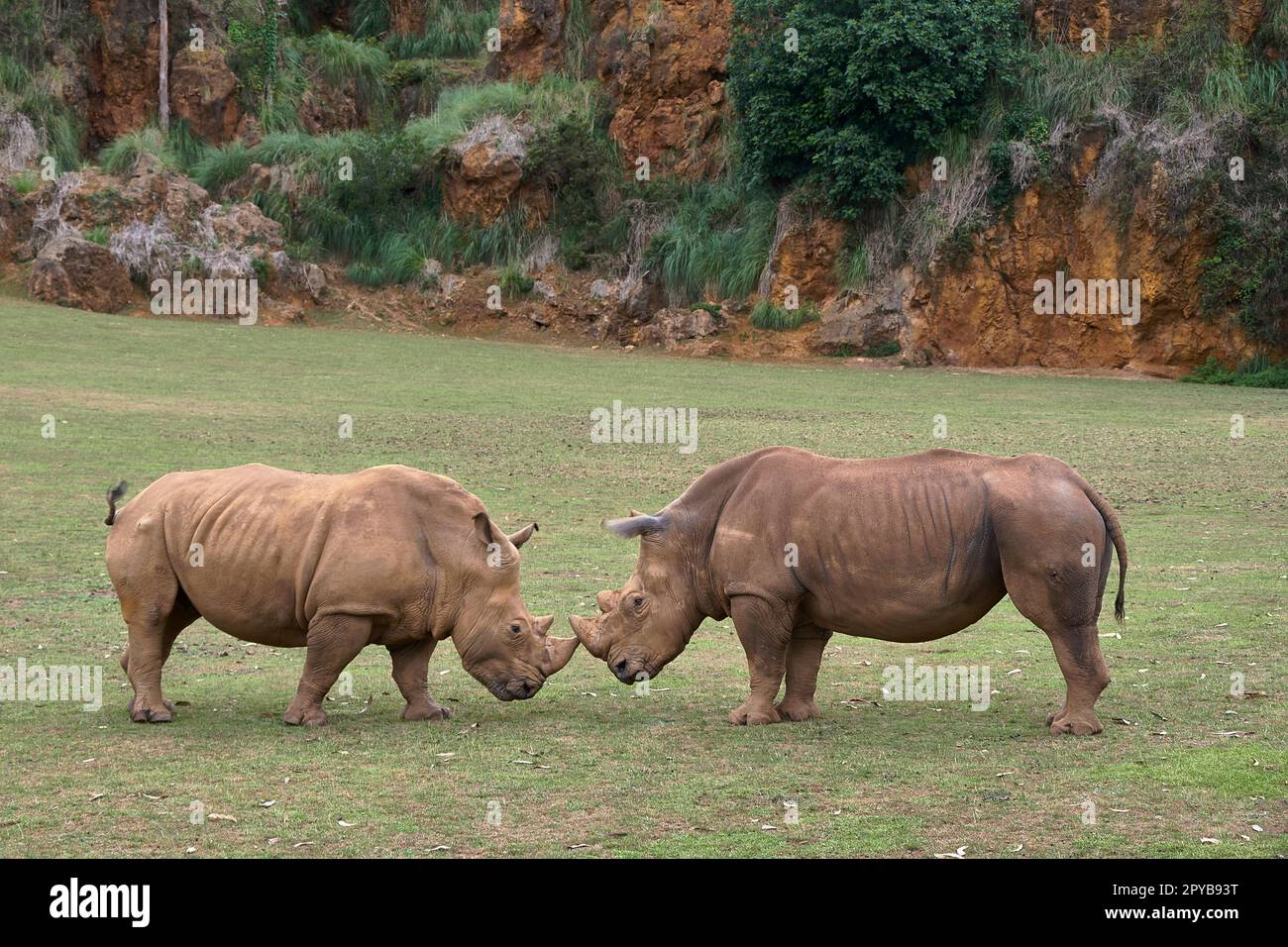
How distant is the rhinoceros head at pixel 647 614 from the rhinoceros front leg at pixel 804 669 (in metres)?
0.61

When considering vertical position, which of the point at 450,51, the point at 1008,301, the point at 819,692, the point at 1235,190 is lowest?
the point at 819,692

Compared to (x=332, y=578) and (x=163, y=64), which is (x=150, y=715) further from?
(x=163, y=64)

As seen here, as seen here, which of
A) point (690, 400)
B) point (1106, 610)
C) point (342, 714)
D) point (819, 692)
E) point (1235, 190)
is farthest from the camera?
point (1235, 190)

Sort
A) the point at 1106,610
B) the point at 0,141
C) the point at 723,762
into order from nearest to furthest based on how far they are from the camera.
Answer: the point at 723,762 < the point at 1106,610 < the point at 0,141

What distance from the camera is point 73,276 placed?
34.0 m

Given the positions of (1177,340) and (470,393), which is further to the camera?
(1177,340)

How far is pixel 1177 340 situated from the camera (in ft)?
115

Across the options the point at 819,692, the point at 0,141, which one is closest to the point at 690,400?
the point at 819,692

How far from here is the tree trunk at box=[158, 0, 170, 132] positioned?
42281 mm

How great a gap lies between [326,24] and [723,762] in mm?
46204

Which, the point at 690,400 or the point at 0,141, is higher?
the point at 0,141

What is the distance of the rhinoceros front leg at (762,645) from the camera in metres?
9.17

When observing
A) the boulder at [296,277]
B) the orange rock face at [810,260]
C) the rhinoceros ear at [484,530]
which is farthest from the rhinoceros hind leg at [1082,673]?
the boulder at [296,277]

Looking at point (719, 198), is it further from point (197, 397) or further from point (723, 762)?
point (723, 762)
